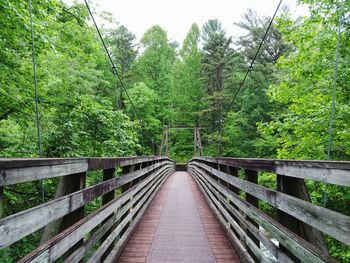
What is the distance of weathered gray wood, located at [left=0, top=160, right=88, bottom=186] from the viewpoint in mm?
1058

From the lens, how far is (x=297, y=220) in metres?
1.75

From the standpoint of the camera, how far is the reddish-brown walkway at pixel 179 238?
9.56ft

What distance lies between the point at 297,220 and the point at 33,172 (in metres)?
1.67

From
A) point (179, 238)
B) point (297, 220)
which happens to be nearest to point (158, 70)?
point (179, 238)

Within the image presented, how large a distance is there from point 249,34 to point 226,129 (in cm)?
827

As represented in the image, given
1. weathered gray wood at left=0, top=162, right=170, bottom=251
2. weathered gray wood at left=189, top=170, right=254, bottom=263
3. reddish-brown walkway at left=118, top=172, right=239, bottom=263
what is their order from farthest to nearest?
reddish-brown walkway at left=118, top=172, right=239, bottom=263 < weathered gray wood at left=189, top=170, right=254, bottom=263 < weathered gray wood at left=0, top=162, right=170, bottom=251

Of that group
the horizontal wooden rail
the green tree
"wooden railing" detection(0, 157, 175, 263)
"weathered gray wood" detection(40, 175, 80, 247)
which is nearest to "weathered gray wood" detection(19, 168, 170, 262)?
"wooden railing" detection(0, 157, 175, 263)

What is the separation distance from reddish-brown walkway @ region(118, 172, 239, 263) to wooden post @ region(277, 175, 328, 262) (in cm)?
127

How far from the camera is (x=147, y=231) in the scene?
3826 mm

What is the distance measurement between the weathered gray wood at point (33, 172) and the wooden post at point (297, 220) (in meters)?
1.46

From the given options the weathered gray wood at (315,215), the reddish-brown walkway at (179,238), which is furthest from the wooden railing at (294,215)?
the reddish-brown walkway at (179,238)

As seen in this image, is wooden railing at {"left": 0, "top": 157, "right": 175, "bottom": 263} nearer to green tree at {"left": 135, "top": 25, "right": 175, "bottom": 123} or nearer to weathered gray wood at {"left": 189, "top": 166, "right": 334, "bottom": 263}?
weathered gray wood at {"left": 189, "top": 166, "right": 334, "bottom": 263}

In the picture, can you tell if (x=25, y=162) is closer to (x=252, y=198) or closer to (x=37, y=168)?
(x=37, y=168)

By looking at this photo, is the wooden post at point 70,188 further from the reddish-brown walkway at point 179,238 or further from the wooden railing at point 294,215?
the wooden railing at point 294,215
